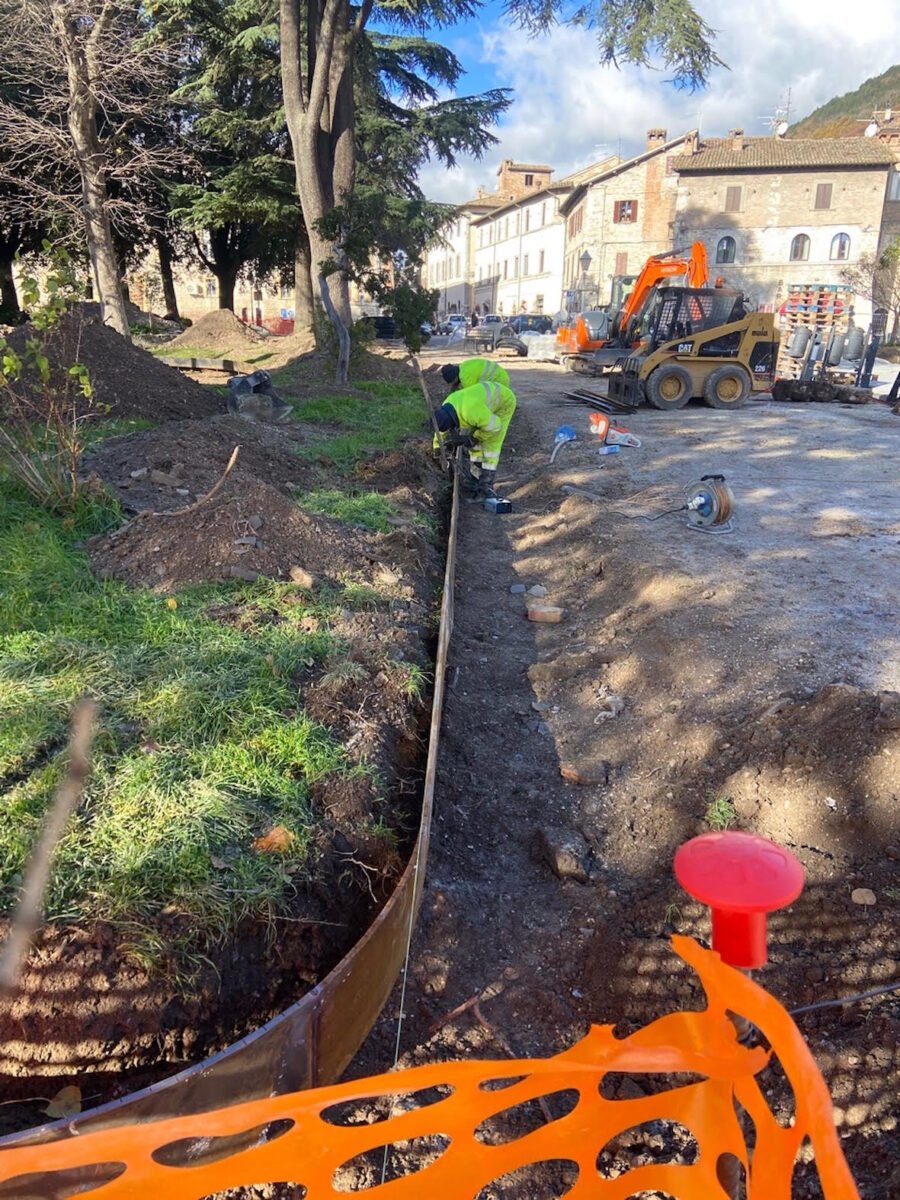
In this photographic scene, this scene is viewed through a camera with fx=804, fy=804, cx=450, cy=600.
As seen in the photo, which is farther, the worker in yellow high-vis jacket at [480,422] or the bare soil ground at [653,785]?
the worker in yellow high-vis jacket at [480,422]

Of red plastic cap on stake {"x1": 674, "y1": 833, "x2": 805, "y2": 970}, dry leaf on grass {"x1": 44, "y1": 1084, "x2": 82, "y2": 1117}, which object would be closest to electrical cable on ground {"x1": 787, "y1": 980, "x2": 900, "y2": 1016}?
red plastic cap on stake {"x1": 674, "y1": 833, "x2": 805, "y2": 970}

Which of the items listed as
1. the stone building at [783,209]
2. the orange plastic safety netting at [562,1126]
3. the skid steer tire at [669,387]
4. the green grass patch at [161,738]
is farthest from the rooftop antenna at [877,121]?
the orange plastic safety netting at [562,1126]

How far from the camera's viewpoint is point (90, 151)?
1468cm

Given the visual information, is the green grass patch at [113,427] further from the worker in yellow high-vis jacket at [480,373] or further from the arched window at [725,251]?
the arched window at [725,251]

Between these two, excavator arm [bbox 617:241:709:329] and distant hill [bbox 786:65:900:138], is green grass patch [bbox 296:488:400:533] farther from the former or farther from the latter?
distant hill [bbox 786:65:900:138]

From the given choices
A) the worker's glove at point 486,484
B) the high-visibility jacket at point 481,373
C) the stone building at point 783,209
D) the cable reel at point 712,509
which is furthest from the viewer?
the stone building at point 783,209

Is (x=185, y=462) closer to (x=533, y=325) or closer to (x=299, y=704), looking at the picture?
(x=299, y=704)

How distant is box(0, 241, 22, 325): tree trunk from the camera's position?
2562cm

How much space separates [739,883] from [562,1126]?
560 mm

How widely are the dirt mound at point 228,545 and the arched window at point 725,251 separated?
4226 centimetres

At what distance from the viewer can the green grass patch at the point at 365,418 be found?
29.1 ft

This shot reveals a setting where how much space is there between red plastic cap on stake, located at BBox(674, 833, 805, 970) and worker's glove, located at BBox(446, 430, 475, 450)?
7369mm

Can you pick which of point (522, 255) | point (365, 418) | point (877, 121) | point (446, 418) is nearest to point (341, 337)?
point (365, 418)

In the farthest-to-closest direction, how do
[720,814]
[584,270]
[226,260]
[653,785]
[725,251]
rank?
1. [584,270]
2. [725,251]
3. [226,260]
4. [653,785]
5. [720,814]
